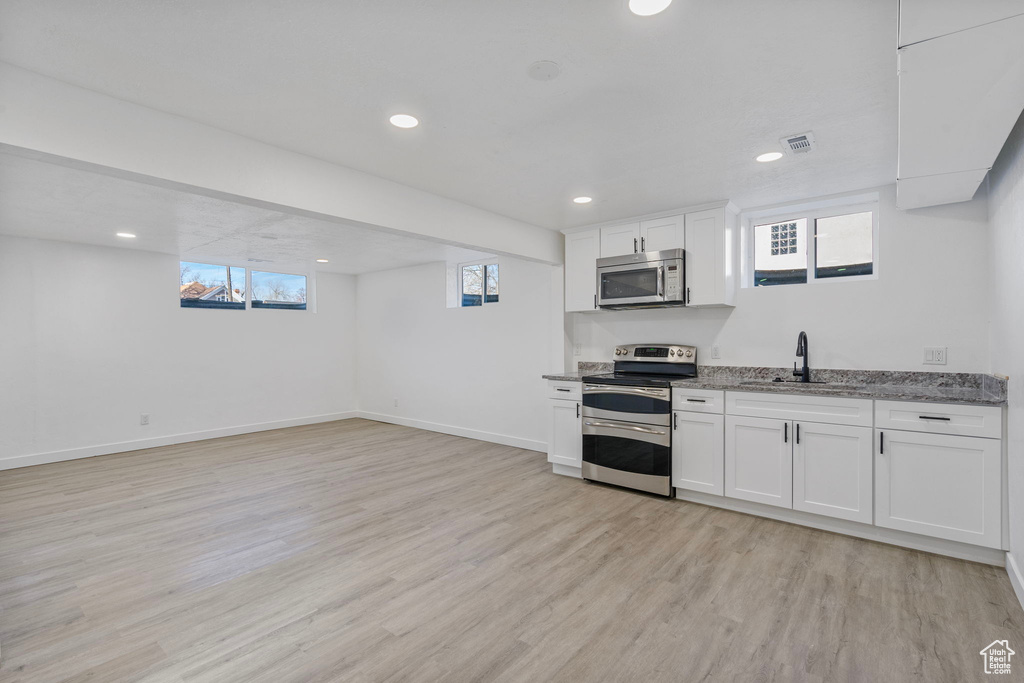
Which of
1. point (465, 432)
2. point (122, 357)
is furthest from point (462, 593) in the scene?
point (122, 357)

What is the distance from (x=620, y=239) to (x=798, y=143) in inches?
73.2

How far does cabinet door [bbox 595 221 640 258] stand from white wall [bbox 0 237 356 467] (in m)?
5.03

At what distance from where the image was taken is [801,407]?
10.5 feet

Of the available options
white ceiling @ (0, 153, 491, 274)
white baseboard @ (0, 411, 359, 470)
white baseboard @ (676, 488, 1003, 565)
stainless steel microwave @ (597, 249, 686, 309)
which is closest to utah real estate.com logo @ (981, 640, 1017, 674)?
white baseboard @ (676, 488, 1003, 565)

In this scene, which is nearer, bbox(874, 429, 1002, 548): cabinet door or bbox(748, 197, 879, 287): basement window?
bbox(874, 429, 1002, 548): cabinet door

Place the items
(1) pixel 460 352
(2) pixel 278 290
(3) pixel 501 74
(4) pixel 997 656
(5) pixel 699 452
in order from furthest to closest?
(2) pixel 278 290 < (1) pixel 460 352 < (5) pixel 699 452 < (3) pixel 501 74 < (4) pixel 997 656

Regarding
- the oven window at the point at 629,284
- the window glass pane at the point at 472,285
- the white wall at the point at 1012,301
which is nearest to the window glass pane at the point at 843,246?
the white wall at the point at 1012,301

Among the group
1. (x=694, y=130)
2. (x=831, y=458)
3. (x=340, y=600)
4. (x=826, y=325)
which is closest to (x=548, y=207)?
(x=694, y=130)

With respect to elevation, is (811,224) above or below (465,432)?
above

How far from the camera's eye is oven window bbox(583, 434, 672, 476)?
380 cm

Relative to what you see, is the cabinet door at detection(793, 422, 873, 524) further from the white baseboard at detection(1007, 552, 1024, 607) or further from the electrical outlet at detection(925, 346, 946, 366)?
the electrical outlet at detection(925, 346, 946, 366)

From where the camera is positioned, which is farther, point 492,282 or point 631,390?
point 492,282

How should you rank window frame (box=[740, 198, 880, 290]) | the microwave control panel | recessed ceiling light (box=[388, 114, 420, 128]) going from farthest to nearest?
the microwave control panel < window frame (box=[740, 198, 880, 290]) < recessed ceiling light (box=[388, 114, 420, 128])

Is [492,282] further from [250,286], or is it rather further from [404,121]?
[404,121]
